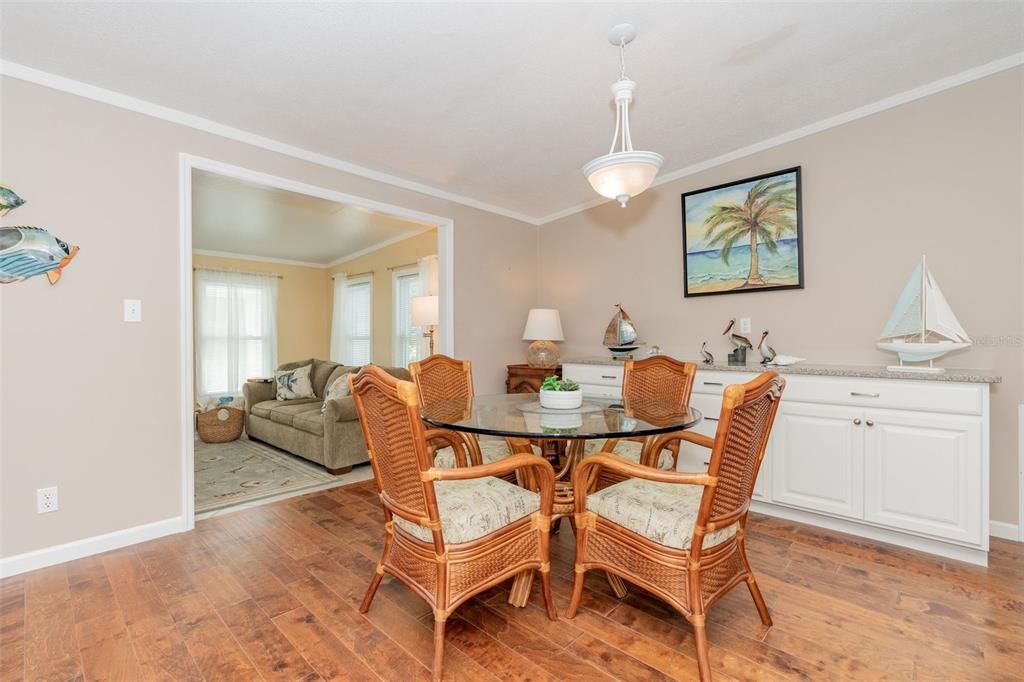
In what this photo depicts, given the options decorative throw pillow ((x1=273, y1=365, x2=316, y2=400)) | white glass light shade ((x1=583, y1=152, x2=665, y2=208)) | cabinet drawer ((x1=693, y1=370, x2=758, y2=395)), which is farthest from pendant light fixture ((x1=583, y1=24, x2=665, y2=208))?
decorative throw pillow ((x1=273, y1=365, x2=316, y2=400))

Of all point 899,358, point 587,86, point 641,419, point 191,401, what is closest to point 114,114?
point 191,401

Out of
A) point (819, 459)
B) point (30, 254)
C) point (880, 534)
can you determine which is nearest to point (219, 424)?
point (30, 254)

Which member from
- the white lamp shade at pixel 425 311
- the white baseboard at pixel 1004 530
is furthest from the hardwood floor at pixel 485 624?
the white lamp shade at pixel 425 311

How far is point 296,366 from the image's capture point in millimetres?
5645

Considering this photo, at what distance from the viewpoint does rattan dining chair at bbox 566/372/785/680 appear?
1.43 m

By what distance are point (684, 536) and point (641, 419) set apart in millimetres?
534

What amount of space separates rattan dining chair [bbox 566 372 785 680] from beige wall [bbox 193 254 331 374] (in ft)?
20.6

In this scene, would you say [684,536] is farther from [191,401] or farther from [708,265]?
[191,401]

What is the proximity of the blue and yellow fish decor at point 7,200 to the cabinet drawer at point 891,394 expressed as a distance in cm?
407

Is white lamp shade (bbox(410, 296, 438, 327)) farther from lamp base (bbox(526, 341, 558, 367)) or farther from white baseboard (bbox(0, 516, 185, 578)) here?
white baseboard (bbox(0, 516, 185, 578))

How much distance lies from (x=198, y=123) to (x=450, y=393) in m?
2.14

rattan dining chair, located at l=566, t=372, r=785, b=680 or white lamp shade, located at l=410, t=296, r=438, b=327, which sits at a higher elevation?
white lamp shade, located at l=410, t=296, r=438, b=327

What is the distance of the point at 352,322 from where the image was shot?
6730 millimetres

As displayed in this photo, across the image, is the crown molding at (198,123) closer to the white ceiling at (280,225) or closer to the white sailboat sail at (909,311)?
the white ceiling at (280,225)
